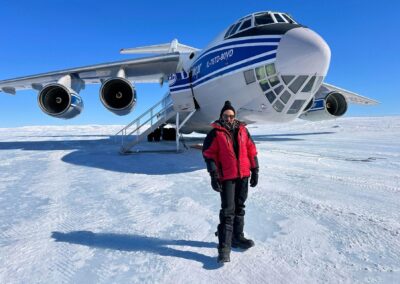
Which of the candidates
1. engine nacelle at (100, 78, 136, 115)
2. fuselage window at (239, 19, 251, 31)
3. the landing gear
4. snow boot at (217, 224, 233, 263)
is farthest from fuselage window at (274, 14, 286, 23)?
the landing gear

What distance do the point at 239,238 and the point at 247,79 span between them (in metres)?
4.40

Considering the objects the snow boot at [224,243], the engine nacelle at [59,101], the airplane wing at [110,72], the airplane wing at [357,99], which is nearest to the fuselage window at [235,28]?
the airplane wing at [110,72]

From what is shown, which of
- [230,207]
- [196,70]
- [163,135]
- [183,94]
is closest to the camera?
[230,207]

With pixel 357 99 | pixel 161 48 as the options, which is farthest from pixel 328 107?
pixel 161 48

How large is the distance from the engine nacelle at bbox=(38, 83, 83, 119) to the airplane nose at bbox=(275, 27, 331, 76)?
8.43m

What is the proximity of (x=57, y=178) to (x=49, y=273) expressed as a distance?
4.10 metres

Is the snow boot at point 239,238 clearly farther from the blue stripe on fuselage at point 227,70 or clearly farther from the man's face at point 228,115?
the blue stripe on fuselage at point 227,70

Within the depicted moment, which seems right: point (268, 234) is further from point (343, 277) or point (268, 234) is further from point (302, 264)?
point (343, 277)

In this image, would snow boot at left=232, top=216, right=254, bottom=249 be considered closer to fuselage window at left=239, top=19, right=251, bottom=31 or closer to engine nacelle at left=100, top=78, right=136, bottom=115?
fuselage window at left=239, top=19, right=251, bottom=31

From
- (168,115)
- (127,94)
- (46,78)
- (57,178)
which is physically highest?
(46,78)

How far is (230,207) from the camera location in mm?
2730

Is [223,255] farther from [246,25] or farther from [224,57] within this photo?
[246,25]

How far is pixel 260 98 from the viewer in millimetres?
6434

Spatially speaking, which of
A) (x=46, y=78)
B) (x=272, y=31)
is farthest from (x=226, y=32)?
(x=46, y=78)
